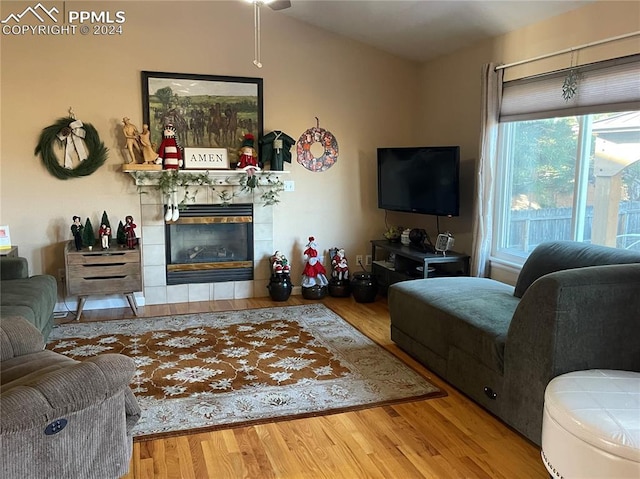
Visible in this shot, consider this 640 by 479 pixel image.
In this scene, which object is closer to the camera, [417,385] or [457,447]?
[457,447]

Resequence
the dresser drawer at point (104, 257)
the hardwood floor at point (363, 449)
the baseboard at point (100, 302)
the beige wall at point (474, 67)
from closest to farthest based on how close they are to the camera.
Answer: the hardwood floor at point (363, 449) < the beige wall at point (474, 67) < the dresser drawer at point (104, 257) < the baseboard at point (100, 302)

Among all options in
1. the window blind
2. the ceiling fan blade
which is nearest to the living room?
the window blind

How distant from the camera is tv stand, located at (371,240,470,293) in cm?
441

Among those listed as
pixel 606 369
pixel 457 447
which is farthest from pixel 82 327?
pixel 606 369

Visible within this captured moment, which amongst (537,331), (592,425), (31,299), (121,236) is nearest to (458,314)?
(537,331)

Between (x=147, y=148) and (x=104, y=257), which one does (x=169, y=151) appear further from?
(x=104, y=257)

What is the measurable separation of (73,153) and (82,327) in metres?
1.52

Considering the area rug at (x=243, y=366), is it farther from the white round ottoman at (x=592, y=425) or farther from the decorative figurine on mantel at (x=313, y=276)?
the white round ottoman at (x=592, y=425)

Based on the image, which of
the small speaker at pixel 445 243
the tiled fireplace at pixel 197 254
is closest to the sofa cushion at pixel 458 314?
the small speaker at pixel 445 243

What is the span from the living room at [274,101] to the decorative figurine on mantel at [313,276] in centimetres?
20

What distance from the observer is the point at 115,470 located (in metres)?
1.91

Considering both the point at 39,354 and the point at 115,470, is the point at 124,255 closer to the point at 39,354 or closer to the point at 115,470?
the point at 39,354

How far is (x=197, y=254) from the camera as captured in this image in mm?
5082

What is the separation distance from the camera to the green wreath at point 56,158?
442 cm
